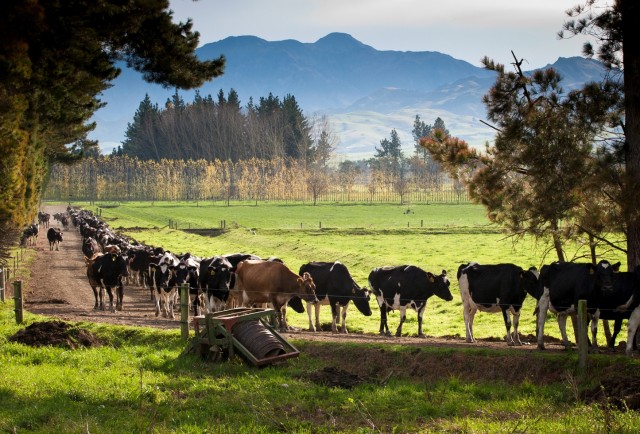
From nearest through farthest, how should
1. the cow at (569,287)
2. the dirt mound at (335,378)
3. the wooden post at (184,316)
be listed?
the dirt mound at (335,378)
the cow at (569,287)
the wooden post at (184,316)

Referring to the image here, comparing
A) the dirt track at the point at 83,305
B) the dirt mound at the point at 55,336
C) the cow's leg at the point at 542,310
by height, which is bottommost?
the dirt track at the point at 83,305

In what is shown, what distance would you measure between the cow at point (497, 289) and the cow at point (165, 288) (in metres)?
8.85

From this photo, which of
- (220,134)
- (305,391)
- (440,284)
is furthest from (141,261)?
(220,134)

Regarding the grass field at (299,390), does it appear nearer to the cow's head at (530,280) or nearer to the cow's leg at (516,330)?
the cow's leg at (516,330)

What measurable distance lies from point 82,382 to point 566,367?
8.39 meters

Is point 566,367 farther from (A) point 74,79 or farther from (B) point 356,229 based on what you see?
(B) point 356,229

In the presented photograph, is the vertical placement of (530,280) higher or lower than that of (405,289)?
higher

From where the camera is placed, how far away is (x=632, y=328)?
1528 centimetres

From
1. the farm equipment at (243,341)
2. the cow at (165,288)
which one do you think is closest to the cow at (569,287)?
the farm equipment at (243,341)

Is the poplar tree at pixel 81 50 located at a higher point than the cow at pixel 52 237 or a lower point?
higher

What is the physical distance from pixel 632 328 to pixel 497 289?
14.3 ft

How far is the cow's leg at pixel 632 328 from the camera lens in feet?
49.0

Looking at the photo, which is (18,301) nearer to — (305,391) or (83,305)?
(83,305)

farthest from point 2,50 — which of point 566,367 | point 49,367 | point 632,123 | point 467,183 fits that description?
point 632,123
